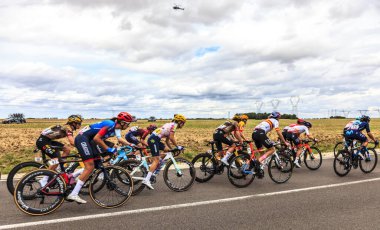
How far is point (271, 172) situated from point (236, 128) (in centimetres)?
155

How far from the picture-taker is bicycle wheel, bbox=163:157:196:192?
750 cm

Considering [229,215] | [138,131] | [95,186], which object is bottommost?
[229,215]

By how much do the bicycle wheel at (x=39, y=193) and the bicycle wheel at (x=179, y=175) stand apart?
250 cm

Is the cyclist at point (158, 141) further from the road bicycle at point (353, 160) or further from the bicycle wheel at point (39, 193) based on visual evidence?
the road bicycle at point (353, 160)

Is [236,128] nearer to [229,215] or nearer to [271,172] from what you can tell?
[271,172]

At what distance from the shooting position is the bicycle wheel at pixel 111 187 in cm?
614

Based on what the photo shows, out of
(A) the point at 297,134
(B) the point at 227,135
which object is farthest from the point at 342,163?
(B) the point at 227,135

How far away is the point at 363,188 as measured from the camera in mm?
7629

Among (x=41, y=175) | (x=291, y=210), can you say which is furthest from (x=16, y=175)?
(x=291, y=210)

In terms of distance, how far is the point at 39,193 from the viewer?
578cm

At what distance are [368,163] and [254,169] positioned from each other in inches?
173

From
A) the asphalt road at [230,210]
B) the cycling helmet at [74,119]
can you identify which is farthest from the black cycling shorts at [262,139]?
the cycling helmet at [74,119]

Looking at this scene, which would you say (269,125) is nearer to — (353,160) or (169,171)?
(353,160)

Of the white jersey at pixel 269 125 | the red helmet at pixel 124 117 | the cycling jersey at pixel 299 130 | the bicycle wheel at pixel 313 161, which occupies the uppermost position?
the red helmet at pixel 124 117
